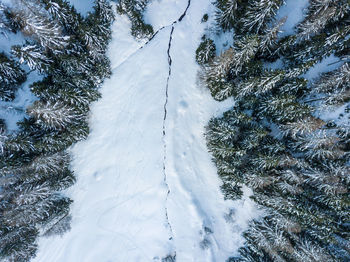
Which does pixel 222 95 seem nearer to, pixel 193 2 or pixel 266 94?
pixel 266 94

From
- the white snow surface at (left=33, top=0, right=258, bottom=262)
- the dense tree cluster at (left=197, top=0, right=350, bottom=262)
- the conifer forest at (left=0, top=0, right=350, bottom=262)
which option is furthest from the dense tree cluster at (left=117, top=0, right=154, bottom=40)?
the dense tree cluster at (left=197, top=0, right=350, bottom=262)

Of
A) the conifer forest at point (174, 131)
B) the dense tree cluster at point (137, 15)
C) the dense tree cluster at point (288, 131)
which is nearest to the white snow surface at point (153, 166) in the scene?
the conifer forest at point (174, 131)

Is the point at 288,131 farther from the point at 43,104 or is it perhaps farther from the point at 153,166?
the point at 43,104

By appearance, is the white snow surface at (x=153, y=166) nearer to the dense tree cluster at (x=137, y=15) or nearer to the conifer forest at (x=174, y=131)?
the conifer forest at (x=174, y=131)

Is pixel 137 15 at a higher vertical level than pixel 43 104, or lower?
higher

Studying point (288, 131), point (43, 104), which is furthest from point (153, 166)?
point (288, 131)

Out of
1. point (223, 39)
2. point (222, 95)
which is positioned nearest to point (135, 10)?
point (223, 39)
